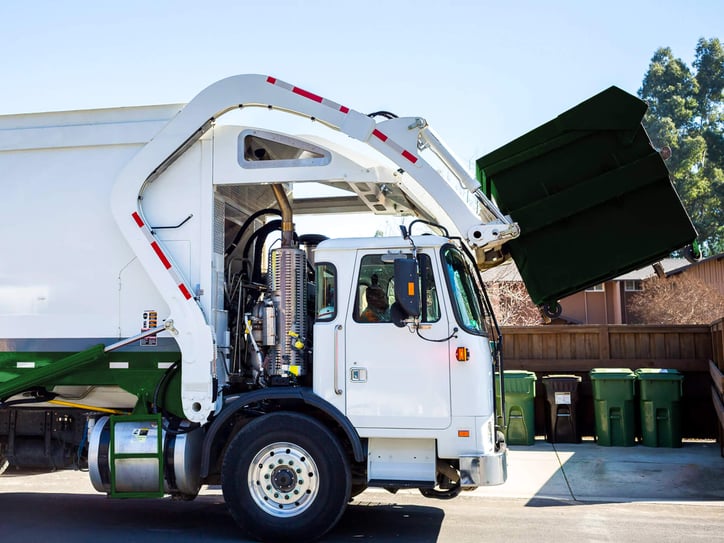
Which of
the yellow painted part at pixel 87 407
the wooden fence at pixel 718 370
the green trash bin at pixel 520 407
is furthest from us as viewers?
the green trash bin at pixel 520 407

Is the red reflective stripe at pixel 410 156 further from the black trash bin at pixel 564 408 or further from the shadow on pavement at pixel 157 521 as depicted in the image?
the black trash bin at pixel 564 408

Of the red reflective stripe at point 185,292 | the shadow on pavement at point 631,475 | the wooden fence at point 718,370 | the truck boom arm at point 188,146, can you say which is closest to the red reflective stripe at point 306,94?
→ the truck boom arm at point 188,146

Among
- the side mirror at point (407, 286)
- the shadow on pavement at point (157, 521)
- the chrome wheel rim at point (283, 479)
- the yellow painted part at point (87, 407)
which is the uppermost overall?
the side mirror at point (407, 286)

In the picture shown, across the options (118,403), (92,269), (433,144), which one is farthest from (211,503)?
(433,144)

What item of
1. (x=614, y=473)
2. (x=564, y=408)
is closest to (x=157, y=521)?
(x=614, y=473)

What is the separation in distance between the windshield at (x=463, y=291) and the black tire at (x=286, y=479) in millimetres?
1450

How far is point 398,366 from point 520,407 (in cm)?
546

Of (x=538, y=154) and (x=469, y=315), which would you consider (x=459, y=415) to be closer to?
(x=469, y=315)

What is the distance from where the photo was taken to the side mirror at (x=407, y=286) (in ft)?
19.1

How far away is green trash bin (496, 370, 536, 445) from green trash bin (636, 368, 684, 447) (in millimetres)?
1541

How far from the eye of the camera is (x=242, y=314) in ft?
22.9

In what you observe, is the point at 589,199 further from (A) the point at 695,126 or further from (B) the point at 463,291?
(A) the point at 695,126

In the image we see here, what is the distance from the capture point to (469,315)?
20.7ft

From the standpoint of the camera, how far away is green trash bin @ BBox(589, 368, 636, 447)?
10758mm
